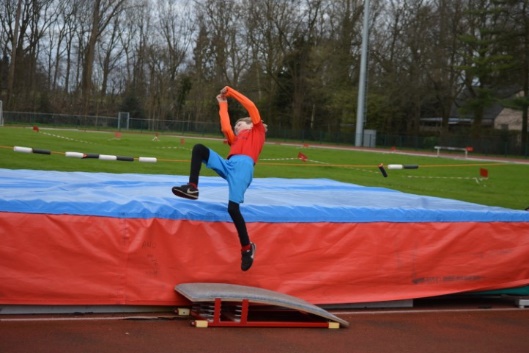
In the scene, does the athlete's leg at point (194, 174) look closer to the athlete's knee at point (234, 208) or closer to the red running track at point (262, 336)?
the athlete's knee at point (234, 208)

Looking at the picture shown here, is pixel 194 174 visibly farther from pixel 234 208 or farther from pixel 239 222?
pixel 239 222

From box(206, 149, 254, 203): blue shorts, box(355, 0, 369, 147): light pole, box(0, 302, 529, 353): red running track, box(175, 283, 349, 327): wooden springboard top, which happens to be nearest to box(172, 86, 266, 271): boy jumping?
box(206, 149, 254, 203): blue shorts

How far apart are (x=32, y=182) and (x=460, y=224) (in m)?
4.77

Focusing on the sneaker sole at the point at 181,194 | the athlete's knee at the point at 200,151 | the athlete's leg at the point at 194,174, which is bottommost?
the sneaker sole at the point at 181,194

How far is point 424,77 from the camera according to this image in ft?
170

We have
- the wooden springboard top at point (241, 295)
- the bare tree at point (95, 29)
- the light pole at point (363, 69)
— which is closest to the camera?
the wooden springboard top at point (241, 295)

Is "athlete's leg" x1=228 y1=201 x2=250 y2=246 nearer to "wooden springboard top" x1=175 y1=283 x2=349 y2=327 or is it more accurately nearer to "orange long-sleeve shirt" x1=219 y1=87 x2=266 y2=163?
"wooden springboard top" x1=175 y1=283 x2=349 y2=327

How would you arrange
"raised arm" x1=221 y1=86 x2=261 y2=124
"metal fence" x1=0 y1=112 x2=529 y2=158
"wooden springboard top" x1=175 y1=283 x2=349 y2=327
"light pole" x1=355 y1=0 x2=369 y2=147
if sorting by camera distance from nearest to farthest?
1. "wooden springboard top" x1=175 y1=283 x2=349 y2=327
2. "raised arm" x1=221 y1=86 x2=261 y2=124
3. "light pole" x1=355 y1=0 x2=369 y2=147
4. "metal fence" x1=0 y1=112 x2=529 y2=158

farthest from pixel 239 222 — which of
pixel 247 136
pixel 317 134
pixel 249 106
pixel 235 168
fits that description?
pixel 317 134

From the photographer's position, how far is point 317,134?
5438 centimetres

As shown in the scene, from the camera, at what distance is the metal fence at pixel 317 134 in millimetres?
45531

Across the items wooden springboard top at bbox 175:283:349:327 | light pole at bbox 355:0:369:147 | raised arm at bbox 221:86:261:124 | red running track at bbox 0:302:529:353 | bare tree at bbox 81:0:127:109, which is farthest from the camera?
bare tree at bbox 81:0:127:109

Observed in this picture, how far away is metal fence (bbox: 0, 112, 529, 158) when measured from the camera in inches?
1793

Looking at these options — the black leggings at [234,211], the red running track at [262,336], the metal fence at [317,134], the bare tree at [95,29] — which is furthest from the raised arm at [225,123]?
the bare tree at [95,29]
